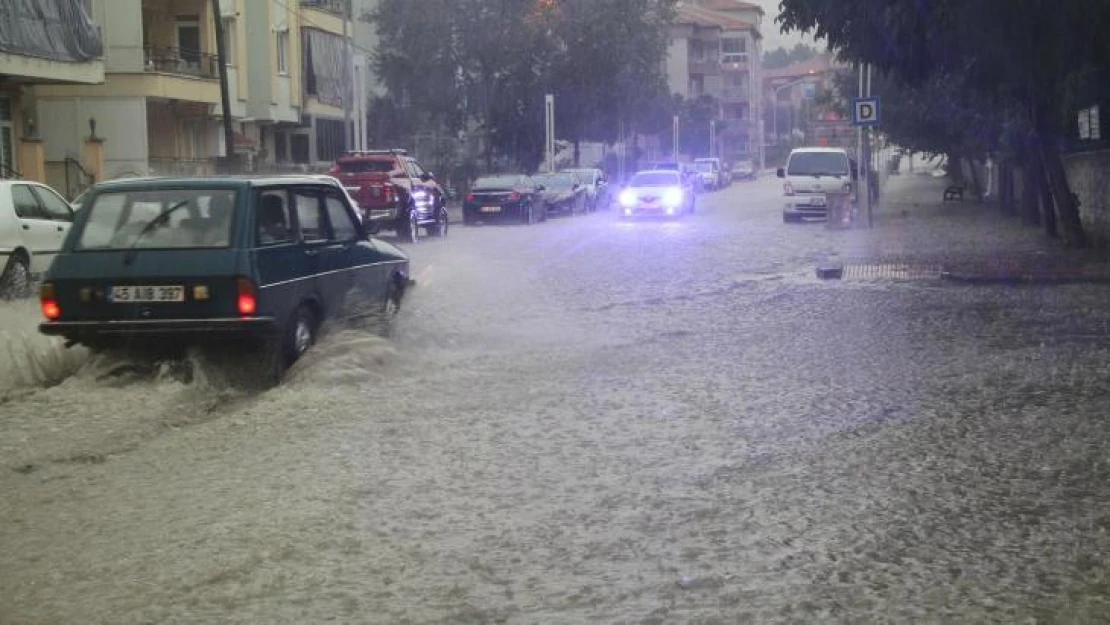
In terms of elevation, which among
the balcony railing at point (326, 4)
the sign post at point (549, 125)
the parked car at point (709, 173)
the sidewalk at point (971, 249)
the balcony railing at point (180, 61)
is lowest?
the sidewalk at point (971, 249)

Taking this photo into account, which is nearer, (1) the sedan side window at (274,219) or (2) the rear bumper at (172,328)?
(2) the rear bumper at (172,328)

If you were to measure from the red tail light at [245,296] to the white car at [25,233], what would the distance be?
7.98m

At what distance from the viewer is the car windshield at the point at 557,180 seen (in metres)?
43.2

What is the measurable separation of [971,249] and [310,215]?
1643 cm

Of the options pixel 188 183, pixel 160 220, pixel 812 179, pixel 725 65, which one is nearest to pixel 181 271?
pixel 160 220

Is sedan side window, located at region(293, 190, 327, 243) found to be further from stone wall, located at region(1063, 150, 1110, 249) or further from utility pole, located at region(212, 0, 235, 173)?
utility pole, located at region(212, 0, 235, 173)

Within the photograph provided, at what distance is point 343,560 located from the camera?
5691 millimetres

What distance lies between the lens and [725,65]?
123 m

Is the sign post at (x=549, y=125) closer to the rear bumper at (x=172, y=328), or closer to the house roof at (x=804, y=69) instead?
the rear bumper at (x=172, y=328)

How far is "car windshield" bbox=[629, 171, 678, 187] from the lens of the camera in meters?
39.4

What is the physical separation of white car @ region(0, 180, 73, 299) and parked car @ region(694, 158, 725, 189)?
55383 mm

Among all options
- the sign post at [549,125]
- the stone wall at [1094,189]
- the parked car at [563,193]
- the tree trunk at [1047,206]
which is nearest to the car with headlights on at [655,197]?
the parked car at [563,193]

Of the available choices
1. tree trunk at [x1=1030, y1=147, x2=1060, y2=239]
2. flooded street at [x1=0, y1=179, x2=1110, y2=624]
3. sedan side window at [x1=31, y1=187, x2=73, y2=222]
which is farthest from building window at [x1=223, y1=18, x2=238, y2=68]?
flooded street at [x1=0, y1=179, x2=1110, y2=624]

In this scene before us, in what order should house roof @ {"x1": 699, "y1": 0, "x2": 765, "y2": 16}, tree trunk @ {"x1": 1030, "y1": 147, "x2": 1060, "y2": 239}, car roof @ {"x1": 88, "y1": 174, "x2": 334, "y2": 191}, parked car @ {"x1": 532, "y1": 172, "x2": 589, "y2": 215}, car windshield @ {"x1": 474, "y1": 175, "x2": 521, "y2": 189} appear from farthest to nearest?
house roof @ {"x1": 699, "y1": 0, "x2": 765, "y2": 16} < parked car @ {"x1": 532, "y1": 172, "x2": 589, "y2": 215} < car windshield @ {"x1": 474, "y1": 175, "x2": 521, "y2": 189} < tree trunk @ {"x1": 1030, "y1": 147, "x2": 1060, "y2": 239} < car roof @ {"x1": 88, "y1": 174, "x2": 334, "y2": 191}
